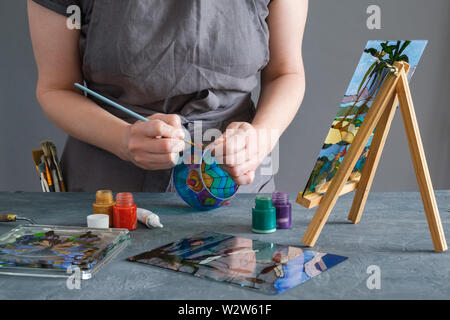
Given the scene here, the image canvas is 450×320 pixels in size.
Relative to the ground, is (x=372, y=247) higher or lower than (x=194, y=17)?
lower

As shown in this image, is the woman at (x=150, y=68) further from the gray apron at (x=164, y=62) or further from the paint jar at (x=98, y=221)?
the paint jar at (x=98, y=221)

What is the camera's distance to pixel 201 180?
3.67 ft

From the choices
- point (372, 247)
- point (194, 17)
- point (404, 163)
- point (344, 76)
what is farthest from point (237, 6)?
point (404, 163)

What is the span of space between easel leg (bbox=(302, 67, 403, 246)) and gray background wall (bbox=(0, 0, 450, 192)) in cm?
150

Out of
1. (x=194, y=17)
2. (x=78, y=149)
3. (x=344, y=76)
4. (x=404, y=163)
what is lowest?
(x=404, y=163)

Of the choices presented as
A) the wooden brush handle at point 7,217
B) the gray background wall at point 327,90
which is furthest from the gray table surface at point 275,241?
the gray background wall at point 327,90

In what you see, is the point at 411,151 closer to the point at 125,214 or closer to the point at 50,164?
the point at 125,214

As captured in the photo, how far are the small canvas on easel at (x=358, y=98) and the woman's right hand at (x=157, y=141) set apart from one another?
291mm

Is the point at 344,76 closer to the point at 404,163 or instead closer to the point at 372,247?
the point at 404,163

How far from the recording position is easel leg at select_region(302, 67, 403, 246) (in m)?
0.93

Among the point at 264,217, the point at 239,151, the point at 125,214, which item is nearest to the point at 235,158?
the point at 239,151

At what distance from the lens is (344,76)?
241 cm

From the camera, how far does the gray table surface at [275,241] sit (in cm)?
75

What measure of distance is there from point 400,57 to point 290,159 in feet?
5.06
